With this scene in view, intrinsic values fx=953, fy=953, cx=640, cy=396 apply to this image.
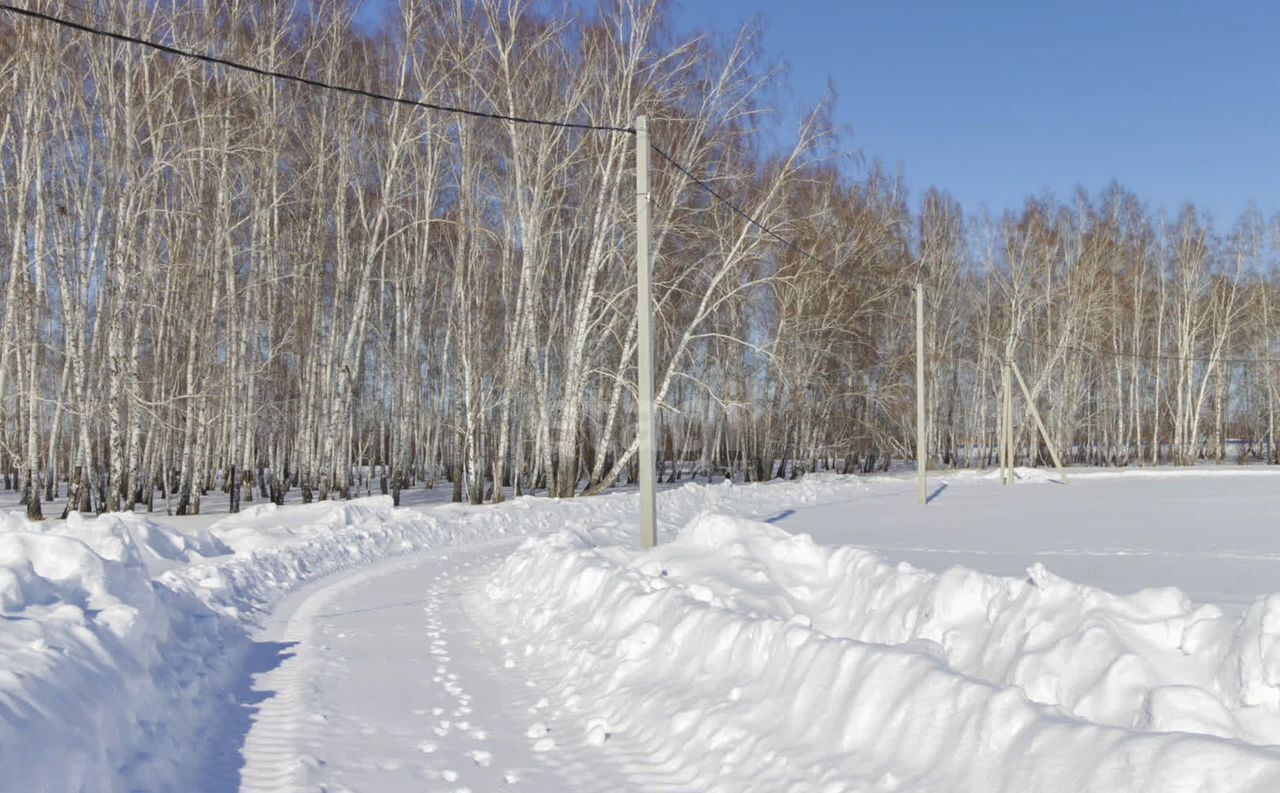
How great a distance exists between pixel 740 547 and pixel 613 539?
194 inches

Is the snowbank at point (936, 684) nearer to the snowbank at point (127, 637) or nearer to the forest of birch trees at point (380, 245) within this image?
the snowbank at point (127, 637)

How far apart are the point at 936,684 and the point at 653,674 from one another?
7.76 ft

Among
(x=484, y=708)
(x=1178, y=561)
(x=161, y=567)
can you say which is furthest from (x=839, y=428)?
(x=484, y=708)

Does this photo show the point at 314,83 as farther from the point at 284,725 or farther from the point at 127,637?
the point at 284,725

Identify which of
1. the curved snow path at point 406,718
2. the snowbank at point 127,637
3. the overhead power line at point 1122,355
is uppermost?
the overhead power line at point 1122,355

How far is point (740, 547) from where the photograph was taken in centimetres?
1059

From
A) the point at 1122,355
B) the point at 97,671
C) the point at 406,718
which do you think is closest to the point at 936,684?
the point at 406,718

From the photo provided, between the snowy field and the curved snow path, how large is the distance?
3 centimetres

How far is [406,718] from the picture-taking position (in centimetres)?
574

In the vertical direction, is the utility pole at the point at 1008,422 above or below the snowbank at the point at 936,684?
above

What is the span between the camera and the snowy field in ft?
13.2

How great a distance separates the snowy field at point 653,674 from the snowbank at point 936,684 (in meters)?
0.01

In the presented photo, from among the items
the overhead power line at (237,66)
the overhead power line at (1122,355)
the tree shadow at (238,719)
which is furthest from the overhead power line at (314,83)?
the overhead power line at (1122,355)

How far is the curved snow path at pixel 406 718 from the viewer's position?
4707 millimetres
